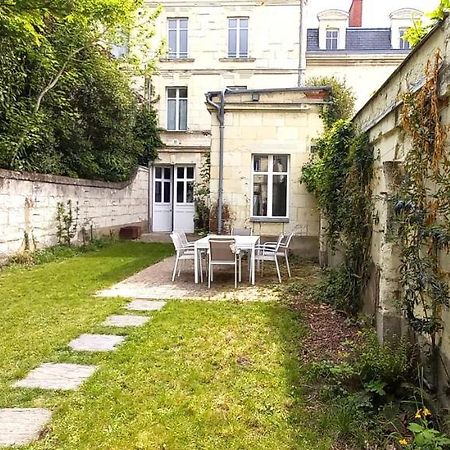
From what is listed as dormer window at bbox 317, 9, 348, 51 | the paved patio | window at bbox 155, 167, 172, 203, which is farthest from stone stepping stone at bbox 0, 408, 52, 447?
dormer window at bbox 317, 9, 348, 51

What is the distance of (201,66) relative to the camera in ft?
61.4

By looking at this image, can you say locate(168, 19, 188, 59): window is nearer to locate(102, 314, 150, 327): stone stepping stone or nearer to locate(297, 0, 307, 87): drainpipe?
locate(297, 0, 307, 87): drainpipe

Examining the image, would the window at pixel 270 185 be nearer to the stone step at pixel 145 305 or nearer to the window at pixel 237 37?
the stone step at pixel 145 305

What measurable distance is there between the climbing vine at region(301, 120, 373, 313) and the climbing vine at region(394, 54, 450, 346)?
1951 mm

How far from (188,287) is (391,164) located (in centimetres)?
398

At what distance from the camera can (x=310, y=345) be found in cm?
454

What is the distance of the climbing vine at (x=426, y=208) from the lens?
2.76 meters

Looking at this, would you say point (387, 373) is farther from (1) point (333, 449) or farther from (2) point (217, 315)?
(2) point (217, 315)

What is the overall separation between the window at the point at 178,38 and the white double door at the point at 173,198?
474 cm

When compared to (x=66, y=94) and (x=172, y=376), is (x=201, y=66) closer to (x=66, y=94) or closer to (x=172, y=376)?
(x=66, y=94)

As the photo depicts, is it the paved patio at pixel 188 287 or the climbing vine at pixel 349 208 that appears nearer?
the climbing vine at pixel 349 208

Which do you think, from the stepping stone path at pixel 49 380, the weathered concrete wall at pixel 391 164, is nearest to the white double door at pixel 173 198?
the stepping stone path at pixel 49 380

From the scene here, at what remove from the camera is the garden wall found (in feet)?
28.6

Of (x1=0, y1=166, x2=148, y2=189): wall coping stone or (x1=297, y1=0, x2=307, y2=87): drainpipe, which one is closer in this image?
(x1=0, y1=166, x2=148, y2=189): wall coping stone
